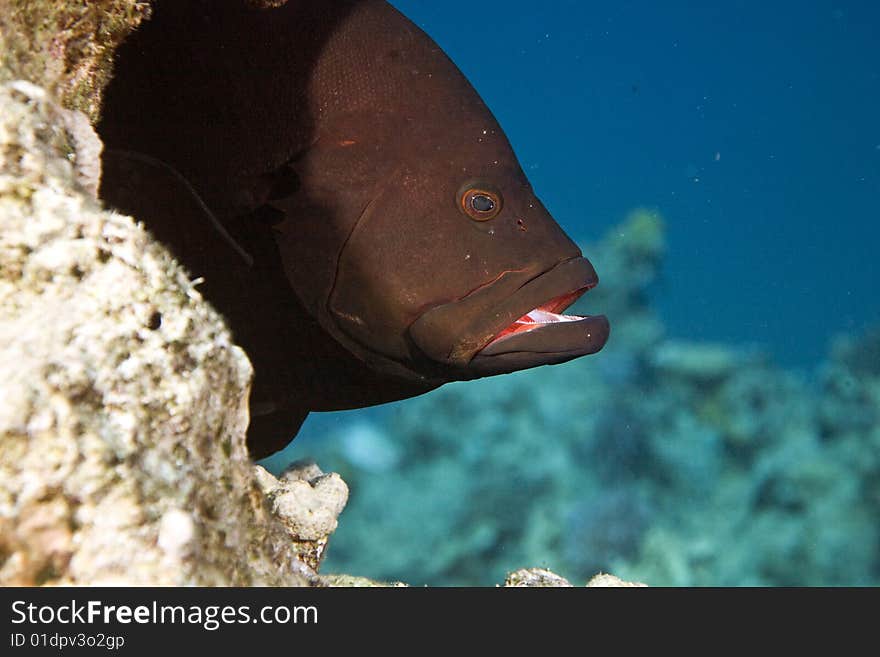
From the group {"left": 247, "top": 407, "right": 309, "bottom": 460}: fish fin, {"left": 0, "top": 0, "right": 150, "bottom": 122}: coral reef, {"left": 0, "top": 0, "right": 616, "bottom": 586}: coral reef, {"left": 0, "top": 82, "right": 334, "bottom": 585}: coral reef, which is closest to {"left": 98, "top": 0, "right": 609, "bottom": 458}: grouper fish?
{"left": 0, "top": 0, "right": 150, "bottom": 122}: coral reef

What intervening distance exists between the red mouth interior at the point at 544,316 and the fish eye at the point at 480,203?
0.40 meters

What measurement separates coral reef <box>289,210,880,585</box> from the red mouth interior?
6488 millimetres

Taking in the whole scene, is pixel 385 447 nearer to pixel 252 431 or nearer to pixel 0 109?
pixel 252 431

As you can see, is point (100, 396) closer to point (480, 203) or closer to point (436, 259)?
point (436, 259)

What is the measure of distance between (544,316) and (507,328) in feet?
0.77

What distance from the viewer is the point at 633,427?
1040cm

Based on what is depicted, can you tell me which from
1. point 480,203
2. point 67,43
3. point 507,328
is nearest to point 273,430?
point 507,328

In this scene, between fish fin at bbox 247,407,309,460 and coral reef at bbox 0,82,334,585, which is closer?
coral reef at bbox 0,82,334,585

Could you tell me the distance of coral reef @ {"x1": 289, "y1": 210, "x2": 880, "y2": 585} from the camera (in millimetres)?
8703

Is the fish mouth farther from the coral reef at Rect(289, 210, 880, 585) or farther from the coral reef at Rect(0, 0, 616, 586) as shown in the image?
Result: the coral reef at Rect(289, 210, 880, 585)

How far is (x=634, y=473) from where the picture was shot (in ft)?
33.0

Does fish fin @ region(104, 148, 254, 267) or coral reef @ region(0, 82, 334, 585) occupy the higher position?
fish fin @ region(104, 148, 254, 267)
